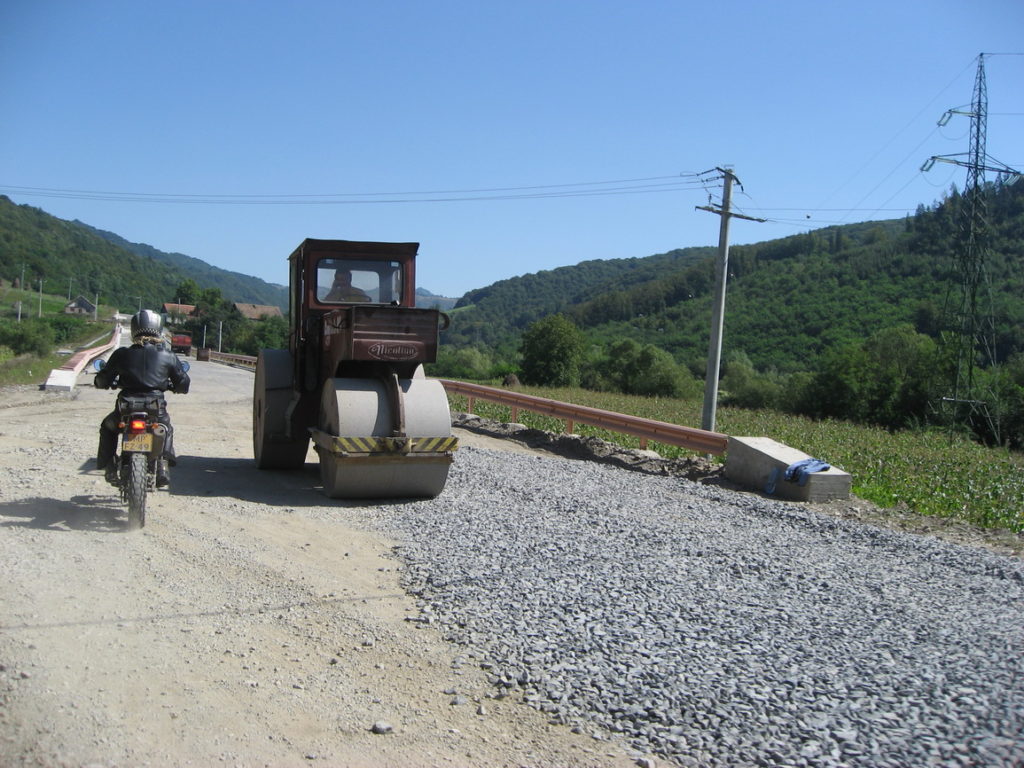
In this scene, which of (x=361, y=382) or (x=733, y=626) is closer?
(x=733, y=626)

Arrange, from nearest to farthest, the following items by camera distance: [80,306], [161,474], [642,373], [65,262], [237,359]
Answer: [161,474] < [237,359] < [642,373] < [80,306] < [65,262]

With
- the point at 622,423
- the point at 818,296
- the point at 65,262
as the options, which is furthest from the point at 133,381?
the point at 65,262

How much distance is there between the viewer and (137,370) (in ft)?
23.1

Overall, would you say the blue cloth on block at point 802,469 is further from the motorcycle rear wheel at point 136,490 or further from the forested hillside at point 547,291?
the forested hillside at point 547,291

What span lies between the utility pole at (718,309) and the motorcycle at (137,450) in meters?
12.2

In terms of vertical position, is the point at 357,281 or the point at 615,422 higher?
the point at 357,281

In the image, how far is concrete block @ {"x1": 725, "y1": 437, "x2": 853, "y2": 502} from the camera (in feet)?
31.0

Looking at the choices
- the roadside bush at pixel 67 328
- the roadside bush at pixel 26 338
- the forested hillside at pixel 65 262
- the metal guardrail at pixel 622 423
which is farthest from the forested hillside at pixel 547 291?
the metal guardrail at pixel 622 423

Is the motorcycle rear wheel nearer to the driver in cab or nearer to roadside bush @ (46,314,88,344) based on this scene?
the driver in cab

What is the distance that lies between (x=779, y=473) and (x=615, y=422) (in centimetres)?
405

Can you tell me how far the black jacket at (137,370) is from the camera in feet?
23.0

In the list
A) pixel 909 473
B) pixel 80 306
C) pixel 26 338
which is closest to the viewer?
pixel 909 473

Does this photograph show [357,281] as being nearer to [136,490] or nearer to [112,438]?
[112,438]

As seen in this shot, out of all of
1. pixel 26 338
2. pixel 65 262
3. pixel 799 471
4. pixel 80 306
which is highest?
pixel 65 262
